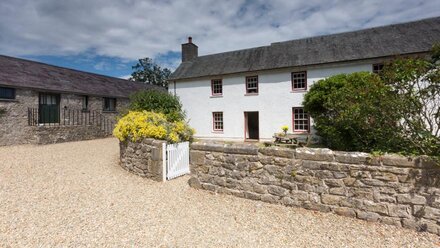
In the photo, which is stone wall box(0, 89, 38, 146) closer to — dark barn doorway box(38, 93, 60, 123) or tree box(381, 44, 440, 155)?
dark barn doorway box(38, 93, 60, 123)

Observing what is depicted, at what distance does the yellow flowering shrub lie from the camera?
6688mm

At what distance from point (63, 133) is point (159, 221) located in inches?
548

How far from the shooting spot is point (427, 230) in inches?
139

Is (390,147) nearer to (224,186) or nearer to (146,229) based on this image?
(224,186)

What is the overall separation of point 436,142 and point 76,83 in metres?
21.1

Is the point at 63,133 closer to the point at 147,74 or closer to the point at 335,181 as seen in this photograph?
the point at 335,181

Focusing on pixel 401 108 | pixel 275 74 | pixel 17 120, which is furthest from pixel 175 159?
pixel 17 120

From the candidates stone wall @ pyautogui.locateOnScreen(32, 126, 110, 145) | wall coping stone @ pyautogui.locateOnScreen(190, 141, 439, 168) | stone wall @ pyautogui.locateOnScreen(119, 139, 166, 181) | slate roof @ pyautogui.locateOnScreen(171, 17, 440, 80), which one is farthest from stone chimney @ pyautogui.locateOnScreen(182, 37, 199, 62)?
wall coping stone @ pyautogui.locateOnScreen(190, 141, 439, 168)

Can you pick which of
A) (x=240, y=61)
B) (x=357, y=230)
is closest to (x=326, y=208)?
(x=357, y=230)

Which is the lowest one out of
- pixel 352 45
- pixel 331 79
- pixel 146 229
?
pixel 146 229

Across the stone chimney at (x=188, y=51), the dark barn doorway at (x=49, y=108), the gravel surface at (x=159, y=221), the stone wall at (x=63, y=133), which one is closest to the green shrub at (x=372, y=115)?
the gravel surface at (x=159, y=221)

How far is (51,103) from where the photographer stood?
1559cm

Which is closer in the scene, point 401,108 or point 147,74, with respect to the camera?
point 401,108

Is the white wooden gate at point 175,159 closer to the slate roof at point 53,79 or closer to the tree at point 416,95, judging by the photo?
the tree at point 416,95
